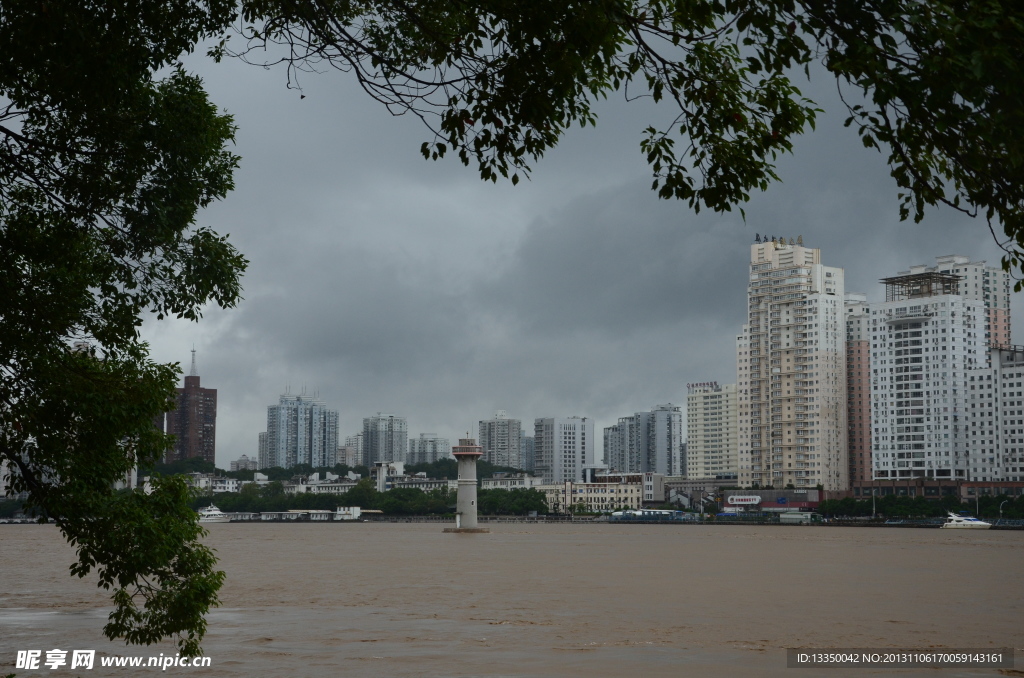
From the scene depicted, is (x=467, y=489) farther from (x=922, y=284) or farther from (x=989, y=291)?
(x=989, y=291)

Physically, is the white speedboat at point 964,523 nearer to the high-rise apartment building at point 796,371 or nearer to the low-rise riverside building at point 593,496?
the high-rise apartment building at point 796,371

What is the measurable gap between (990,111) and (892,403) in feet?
385

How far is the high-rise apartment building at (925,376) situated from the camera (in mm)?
112000

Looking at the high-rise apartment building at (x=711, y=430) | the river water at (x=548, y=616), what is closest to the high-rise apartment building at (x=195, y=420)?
the high-rise apartment building at (x=711, y=430)

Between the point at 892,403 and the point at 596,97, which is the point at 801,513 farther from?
the point at 596,97

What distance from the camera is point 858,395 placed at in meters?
126

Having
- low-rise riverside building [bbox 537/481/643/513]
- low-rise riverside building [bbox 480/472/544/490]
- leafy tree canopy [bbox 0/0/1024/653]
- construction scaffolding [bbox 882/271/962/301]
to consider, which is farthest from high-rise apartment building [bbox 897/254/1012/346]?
leafy tree canopy [bbox 0/0/1024/653]

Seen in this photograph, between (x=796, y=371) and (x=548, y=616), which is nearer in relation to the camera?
(x=548, y=616)

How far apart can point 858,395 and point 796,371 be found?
883cm

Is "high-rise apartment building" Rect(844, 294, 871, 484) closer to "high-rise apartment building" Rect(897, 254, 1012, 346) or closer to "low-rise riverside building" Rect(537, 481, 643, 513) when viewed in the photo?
"high-rise apartment building" Rect(897, 254, 1012, 346)

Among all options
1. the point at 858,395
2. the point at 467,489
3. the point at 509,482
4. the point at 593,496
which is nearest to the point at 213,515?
the point at 509,482

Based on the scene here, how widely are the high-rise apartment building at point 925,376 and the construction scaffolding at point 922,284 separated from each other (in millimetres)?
107

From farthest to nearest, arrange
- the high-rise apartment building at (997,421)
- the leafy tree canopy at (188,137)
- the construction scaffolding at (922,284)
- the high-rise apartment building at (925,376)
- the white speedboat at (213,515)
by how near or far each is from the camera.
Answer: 1. the white speedboat at (213,515)
2. the construction scaffolding at (922,284)
3. the high-rise apartment building at (925,376)
4. the high-rise apartment building at (997,421)
5. the leafy tree canopy at (188,137)

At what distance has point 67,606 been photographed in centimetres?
2142
